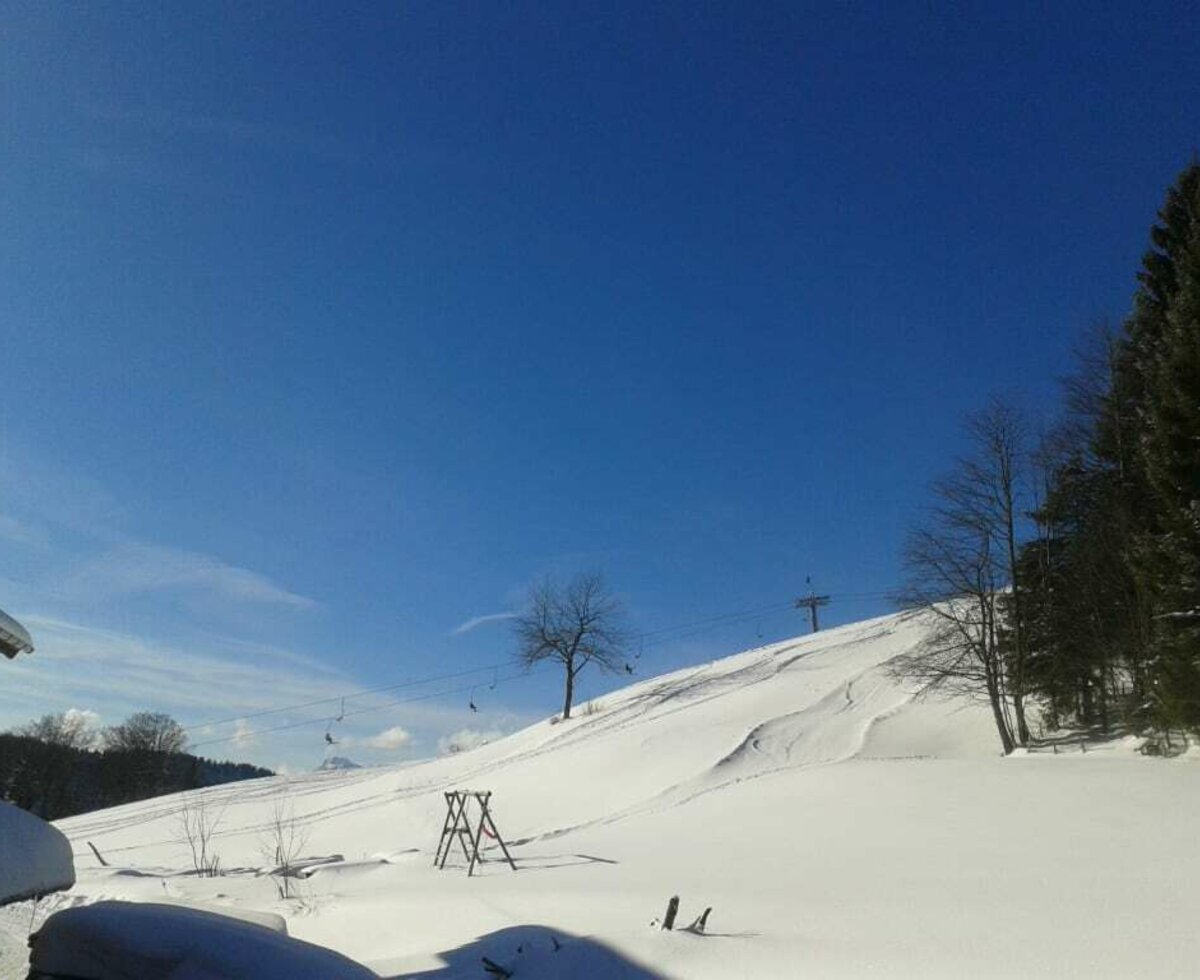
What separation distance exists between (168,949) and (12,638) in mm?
3513

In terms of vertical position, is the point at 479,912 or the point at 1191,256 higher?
the point at 1191,256

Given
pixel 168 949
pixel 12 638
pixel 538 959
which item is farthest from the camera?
pixel 538 959

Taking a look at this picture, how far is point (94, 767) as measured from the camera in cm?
9019

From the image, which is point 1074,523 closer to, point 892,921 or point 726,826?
point 726,826

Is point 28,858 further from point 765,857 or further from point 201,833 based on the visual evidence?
point 201,833

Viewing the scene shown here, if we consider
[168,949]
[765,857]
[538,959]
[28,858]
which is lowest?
[538,959]

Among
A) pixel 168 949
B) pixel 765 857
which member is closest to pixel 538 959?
pixel 765 857

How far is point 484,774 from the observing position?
36031 mm

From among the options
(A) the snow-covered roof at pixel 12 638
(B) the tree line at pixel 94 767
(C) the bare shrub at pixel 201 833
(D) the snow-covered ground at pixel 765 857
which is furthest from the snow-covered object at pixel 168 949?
(B) the tree line at pixel 94 767

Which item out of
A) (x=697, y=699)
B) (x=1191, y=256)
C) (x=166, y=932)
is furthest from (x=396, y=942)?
(x=697, y=699)

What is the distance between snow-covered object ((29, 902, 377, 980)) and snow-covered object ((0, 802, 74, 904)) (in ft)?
1.69

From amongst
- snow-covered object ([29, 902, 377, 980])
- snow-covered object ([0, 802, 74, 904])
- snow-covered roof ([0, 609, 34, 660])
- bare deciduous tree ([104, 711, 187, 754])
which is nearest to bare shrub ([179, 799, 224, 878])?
snow-covered roof ([0, 609, 34, 660])

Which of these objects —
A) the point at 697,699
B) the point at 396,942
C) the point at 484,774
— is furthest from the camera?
the point at 697,699

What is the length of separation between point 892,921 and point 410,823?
74.4 ft
